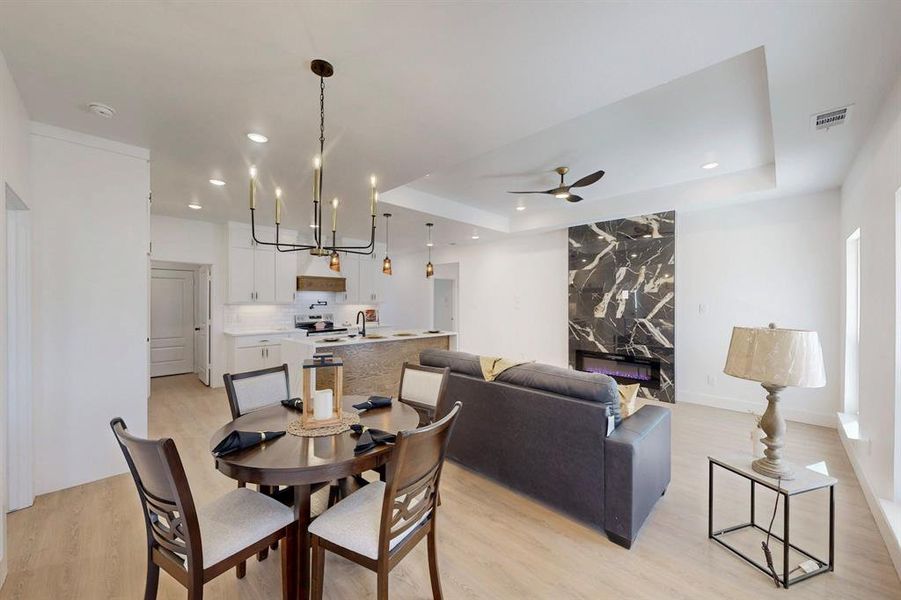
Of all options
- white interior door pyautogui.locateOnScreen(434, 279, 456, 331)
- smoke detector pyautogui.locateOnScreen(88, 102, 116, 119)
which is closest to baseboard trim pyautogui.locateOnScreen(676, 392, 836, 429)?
white interior door pyautogui.locateOnScreen(434, 279, 456, 331)

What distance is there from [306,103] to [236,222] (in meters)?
4.46

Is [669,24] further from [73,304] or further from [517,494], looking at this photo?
[73,304]

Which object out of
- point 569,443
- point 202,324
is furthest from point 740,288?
point 202,324

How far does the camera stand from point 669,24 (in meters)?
1.70

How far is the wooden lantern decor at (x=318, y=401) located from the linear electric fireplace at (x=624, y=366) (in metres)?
4.79

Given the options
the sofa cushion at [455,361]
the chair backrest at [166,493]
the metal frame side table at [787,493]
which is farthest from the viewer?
the sofa cushion at [455,361]

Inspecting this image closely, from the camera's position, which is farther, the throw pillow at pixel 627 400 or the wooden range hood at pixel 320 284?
the wooden range hood at pixel 320 284

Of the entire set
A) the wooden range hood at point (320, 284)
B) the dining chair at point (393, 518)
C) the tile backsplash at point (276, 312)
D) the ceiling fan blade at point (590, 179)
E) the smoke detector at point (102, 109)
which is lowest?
the dining chair at point (393, 518)

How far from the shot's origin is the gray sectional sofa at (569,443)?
7.06ft

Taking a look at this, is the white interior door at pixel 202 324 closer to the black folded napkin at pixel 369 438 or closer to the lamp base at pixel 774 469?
the black folded napkin at pixel 369 438

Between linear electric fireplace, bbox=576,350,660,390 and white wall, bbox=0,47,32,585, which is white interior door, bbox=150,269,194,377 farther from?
linear electric fireplace, bbox=576,350,660,390

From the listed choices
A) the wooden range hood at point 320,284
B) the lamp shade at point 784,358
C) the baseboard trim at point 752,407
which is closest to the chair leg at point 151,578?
the lamp shade at point 784,358

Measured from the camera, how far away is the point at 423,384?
2662 mm

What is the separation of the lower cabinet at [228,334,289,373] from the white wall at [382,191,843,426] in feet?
15.3
